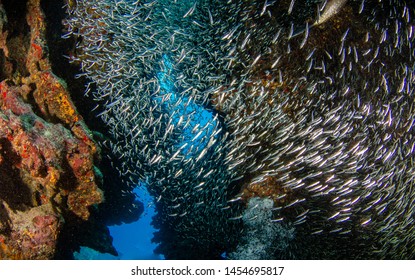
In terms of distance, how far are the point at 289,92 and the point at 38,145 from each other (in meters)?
4.80

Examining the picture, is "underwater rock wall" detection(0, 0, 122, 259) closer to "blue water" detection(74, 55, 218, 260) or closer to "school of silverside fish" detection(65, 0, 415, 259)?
"school of silverside fish" detection(65, 0, 415, 259)

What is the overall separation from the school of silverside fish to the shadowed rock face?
0.72 metres

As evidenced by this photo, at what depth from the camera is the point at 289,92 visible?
5496 mm

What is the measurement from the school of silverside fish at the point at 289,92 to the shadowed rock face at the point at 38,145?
0.72 m

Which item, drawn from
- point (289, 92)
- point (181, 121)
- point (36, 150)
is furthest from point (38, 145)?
point (289, 92)

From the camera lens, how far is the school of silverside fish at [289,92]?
17.3 feet

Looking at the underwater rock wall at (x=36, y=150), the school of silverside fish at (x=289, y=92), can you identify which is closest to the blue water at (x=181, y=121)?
the school of silverside fish at (x=289, y=92)

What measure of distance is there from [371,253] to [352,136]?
3.10 meters

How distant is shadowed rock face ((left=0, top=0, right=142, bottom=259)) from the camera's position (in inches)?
169

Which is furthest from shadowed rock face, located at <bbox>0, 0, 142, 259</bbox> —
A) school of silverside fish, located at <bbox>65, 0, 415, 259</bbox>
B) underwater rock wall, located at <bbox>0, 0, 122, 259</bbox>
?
school of silverside fish, located at <bbox>65, 0, 415, 259</bbox>

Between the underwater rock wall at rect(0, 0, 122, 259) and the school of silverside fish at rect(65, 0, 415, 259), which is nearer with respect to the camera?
the underwater rock wall at rect(0, 0, 122, 259)

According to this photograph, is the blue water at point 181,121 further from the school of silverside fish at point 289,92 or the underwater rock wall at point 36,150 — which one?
the underwater rock wall at point 36,150

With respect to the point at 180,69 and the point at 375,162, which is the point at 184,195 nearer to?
the point at 180,69
